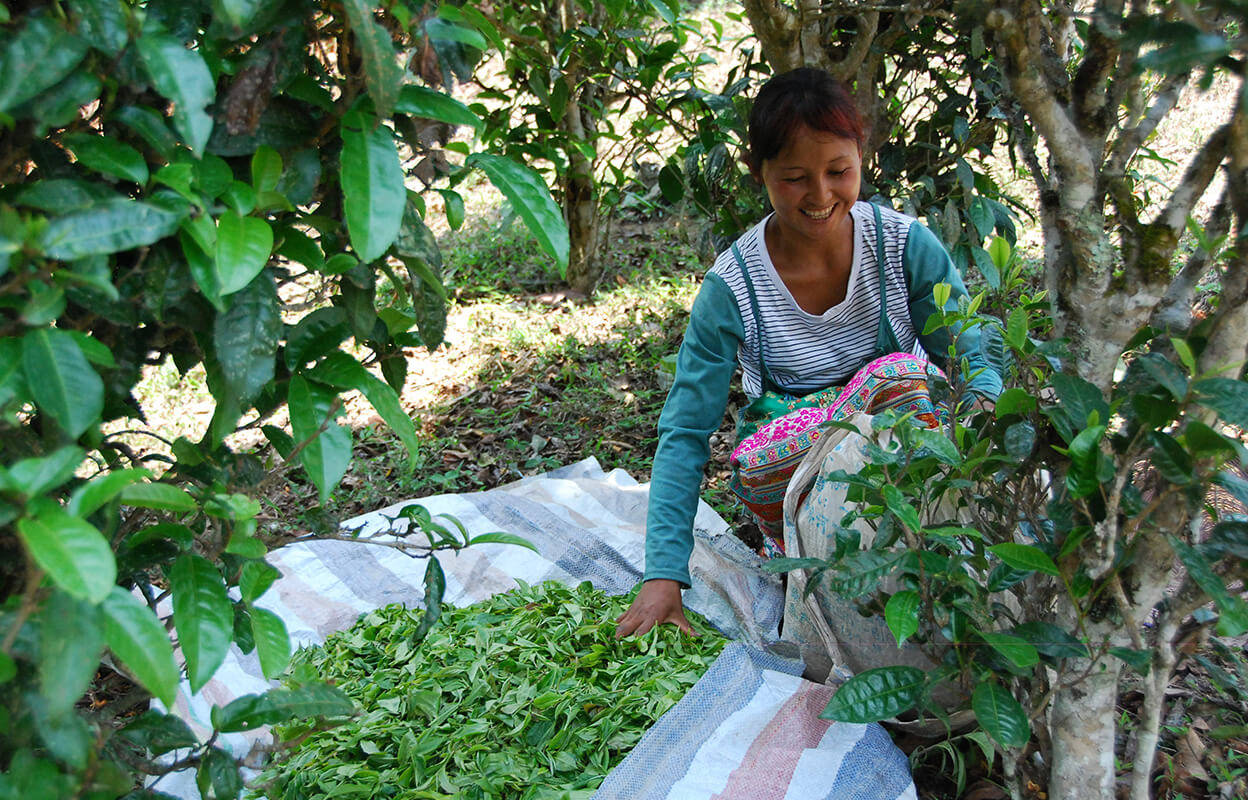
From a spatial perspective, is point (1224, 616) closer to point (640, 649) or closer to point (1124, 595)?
point (1124, 595)

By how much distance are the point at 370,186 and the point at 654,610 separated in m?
1.27

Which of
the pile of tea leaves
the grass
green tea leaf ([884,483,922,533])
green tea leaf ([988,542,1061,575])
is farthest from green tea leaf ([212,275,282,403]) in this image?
the grass

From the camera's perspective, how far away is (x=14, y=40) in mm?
800

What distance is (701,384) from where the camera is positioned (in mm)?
2137

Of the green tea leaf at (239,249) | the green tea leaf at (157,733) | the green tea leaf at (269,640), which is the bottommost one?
the green tea leaf at (157,733)

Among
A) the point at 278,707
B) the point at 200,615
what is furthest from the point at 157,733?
the point at 200,615

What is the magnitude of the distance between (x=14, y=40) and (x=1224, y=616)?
135cm

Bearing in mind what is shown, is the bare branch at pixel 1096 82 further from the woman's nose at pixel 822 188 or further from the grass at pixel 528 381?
the grass at pixel 528 381

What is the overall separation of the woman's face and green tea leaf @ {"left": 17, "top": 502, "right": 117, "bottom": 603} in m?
1.58

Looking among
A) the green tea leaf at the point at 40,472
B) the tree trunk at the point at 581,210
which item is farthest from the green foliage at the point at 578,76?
the green tea leaf at the point at 40,472

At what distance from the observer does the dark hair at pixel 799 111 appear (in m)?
1.96

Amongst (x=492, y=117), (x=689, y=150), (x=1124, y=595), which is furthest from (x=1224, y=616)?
(x=492, y=117)

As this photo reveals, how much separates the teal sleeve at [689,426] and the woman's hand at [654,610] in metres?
0.02

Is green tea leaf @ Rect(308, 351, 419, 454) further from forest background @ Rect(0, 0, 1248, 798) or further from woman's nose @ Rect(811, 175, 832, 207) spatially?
woman's nose @ Rect(811, 175, 832, 207)
